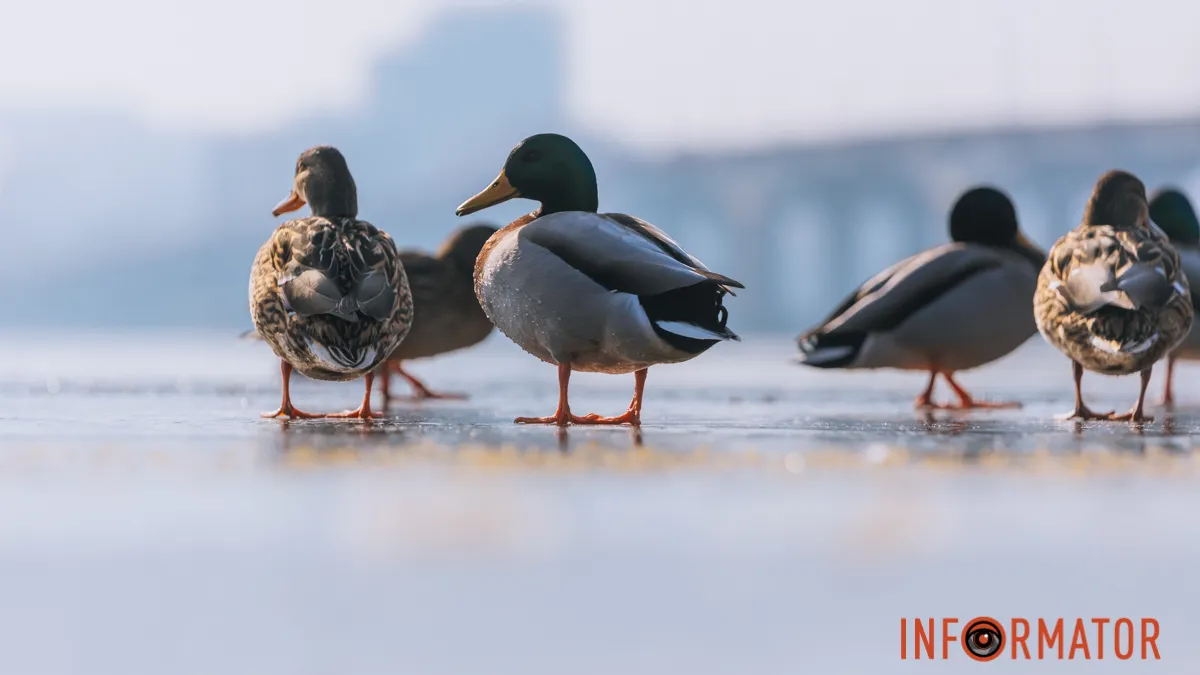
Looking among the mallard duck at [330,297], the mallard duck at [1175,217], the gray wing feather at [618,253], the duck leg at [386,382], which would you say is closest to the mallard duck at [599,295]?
the gray wing feather at [618,253]

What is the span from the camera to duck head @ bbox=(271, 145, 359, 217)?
821 centimetres

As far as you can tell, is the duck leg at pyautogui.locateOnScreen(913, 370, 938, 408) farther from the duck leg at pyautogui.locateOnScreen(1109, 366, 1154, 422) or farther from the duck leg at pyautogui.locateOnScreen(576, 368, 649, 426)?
the duck leg at pyautogui.locateOnScreen(576, 368, 649, 426)

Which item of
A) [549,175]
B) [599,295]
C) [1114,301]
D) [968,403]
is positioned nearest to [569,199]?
[549,175]

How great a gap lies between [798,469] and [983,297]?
13.5 feet

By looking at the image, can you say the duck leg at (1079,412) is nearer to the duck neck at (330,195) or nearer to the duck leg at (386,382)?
the duck neck at (330,195)

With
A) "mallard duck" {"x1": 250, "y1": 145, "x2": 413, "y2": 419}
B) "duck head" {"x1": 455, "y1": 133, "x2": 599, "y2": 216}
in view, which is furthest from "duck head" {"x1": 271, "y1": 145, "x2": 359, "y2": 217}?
"duck head" {"x1": 455, "y1": 133, "x2": 599, "y2": 216}

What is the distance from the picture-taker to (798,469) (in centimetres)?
561

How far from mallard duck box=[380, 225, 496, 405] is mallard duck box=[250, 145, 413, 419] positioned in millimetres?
1806

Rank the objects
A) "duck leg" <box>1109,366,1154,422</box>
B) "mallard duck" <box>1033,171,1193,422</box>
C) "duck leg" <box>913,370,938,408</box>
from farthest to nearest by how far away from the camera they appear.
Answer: "duck leg" <box>913,370,938,408</box> → "duck leg" <box>1109,366,1154,422</box> → "mallard duck" <box>1033,171,1193,422</box>

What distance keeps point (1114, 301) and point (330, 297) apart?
3.77 meters

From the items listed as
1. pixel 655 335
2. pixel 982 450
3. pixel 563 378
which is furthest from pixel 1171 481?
pixel 563 378

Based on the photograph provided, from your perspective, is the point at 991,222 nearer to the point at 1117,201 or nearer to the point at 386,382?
the point at 1117,201

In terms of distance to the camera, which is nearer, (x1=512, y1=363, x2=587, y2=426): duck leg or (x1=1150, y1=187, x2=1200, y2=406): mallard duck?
(x1=512, y1=363, x2=587, y2=426): duck leg

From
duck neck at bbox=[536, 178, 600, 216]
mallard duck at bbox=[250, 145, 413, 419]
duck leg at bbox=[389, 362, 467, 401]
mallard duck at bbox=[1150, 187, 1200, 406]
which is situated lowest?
duck leg at bbox=[389, 362, 467, 401]
